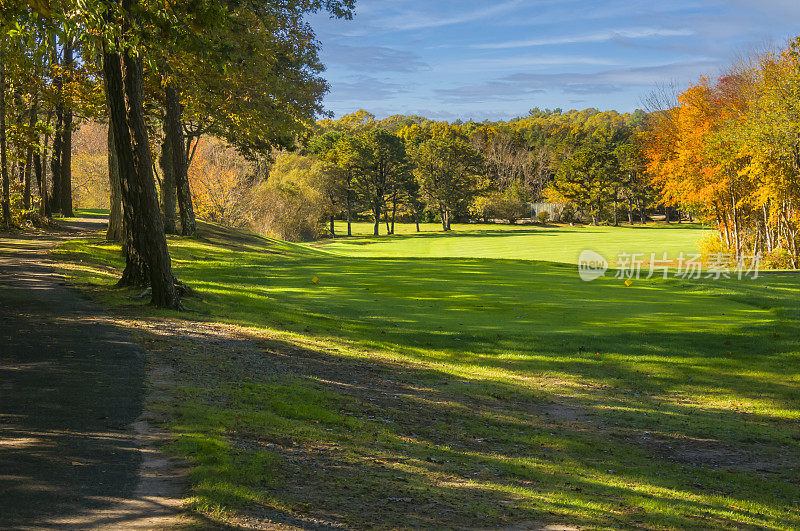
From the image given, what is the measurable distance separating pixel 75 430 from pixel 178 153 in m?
24.9

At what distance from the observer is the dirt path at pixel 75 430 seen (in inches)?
181

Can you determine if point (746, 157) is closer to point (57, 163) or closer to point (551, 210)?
point (57, 163)

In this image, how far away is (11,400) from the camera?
6.77 m

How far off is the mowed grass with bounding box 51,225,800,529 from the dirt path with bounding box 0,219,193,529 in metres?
0.41

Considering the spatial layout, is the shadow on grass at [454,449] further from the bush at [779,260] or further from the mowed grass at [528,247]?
the mowed grass at [528,247]

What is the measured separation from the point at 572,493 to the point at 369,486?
2.23 meters

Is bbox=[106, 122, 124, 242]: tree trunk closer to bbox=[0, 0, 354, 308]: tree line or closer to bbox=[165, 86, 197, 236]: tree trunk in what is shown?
bbox=[0, 0, 354, 308]: tree line

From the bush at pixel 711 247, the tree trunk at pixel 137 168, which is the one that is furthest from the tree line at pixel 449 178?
the tree trunk at pixel 137 168

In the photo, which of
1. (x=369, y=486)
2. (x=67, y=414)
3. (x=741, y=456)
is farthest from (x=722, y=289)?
(x=67, y=414)

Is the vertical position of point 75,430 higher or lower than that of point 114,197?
lower

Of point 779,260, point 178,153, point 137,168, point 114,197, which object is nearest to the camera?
point 137,168

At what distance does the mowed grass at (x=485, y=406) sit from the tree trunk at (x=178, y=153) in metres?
9.54

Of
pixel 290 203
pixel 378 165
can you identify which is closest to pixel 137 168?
pixel 290 203

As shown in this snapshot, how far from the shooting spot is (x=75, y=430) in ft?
19.9
